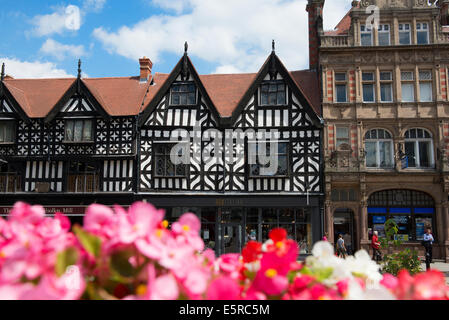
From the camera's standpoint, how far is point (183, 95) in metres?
22.7

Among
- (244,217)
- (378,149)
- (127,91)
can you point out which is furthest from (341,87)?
(127,91)

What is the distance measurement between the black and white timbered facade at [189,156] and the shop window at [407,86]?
17.5 ft

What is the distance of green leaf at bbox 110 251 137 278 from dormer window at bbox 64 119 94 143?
22.6 metres

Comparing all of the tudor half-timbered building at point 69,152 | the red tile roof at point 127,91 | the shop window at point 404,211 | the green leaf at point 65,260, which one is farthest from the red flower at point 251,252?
the shop window at point 404,211

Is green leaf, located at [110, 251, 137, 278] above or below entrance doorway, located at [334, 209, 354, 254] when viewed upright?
above

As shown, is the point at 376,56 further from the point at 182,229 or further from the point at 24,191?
the point at 182,229

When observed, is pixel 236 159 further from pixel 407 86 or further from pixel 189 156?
pixel 407 86

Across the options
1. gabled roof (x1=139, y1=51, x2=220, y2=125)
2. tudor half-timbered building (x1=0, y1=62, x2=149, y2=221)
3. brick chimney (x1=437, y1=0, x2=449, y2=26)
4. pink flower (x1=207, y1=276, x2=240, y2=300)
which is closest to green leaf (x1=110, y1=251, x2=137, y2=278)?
pink flower (x1=207, y1=276, x2=240, y2=300)

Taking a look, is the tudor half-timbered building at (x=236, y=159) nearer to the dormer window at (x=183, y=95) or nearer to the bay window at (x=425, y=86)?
the dormer window at (x=183, y=95)

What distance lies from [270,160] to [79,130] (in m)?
11.0

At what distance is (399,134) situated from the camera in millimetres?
22453

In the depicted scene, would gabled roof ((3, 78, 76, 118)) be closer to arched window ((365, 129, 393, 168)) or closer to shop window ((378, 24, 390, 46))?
arched window ((365, 129, 393, 168))

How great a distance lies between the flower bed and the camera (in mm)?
1174

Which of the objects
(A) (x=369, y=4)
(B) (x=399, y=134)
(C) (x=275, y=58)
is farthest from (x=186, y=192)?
(A) (x=369, y=4)
